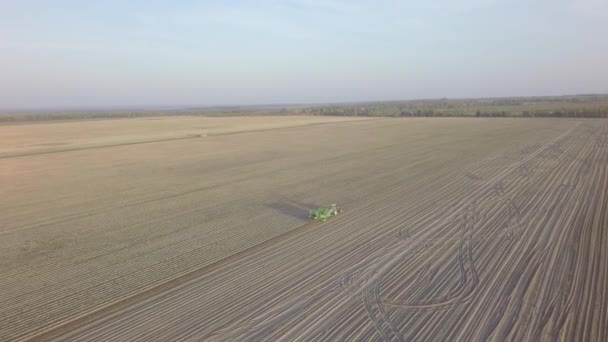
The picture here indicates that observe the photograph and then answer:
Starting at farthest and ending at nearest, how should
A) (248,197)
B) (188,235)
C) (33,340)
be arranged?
(248,197)
(188,235)
(33,340)

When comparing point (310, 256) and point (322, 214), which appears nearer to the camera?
point (310, 256)

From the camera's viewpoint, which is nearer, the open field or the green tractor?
the open field

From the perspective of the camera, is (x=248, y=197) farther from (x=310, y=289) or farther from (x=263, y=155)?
(x=263, y=155)

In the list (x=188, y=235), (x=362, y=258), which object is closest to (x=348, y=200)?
(x=362, y=258)

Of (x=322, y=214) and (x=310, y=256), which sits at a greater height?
(x=322, y=214)

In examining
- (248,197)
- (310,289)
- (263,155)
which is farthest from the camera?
(263,155)

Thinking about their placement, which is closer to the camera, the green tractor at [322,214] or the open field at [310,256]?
the open field at [310,256]

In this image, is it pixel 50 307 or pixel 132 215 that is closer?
pixel 50 307

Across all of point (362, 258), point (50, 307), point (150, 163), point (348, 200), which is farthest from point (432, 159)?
point (50, 307)
